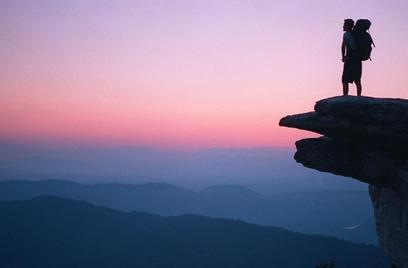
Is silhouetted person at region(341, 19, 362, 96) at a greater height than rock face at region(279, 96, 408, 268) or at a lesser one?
greater

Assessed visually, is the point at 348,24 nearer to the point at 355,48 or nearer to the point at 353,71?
the point at 355,48

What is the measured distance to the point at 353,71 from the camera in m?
17.5

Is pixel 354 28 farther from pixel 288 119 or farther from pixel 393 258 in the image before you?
pixel 393 258

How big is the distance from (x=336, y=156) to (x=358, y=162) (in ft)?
2.98

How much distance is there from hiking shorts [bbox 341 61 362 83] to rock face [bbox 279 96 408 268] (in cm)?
286

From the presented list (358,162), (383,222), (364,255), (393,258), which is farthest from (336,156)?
(364,255)

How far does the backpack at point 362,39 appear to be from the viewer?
16969mm

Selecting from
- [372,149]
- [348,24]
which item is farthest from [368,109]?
[348,24]

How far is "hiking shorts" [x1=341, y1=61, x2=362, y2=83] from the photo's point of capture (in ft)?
57.4

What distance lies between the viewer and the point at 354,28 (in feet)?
56.4

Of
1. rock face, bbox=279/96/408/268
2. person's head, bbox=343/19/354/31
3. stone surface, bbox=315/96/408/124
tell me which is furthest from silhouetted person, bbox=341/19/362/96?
stone surface, bbox=315/96/408/124

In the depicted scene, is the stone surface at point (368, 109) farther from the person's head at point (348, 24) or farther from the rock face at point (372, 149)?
the person's head at point (348, 24)

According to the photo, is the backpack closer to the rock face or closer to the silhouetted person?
the silhouetted person

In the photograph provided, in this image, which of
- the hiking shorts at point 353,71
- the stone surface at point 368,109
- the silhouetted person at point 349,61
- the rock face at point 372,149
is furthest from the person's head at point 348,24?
the rock face at point 372,149
